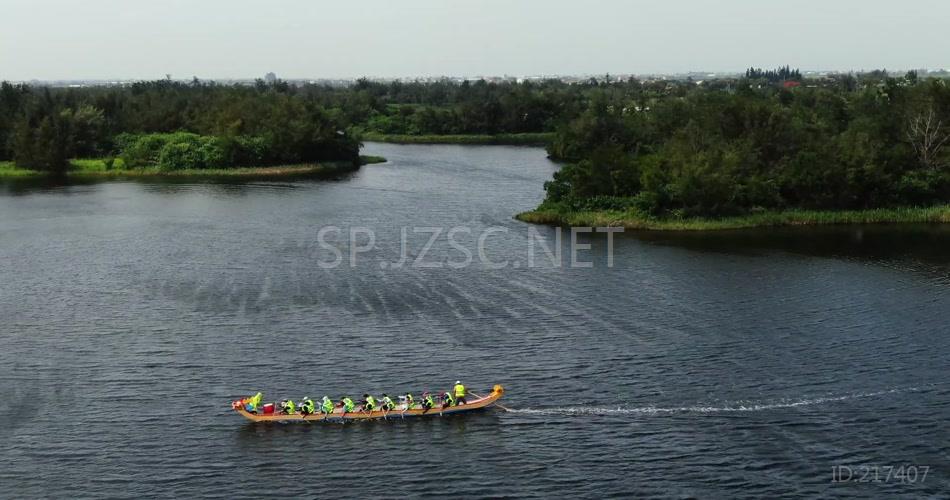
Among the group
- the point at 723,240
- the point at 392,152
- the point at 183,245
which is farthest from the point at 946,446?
the point at 392,152

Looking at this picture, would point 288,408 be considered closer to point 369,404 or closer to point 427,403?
point 369,404

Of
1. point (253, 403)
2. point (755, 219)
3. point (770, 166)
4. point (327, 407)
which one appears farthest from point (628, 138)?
point (253, 403)

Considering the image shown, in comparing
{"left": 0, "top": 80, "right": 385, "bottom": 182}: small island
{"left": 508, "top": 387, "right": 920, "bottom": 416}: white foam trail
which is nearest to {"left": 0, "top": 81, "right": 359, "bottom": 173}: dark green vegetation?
{"left": 0, "top": 80, "right": 385, "bottom": 182}: small island

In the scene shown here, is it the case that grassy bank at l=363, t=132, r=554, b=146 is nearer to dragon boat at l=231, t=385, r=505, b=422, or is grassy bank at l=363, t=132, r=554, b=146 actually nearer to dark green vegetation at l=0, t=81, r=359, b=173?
dark green vegetation at l=0, t=81, r=359, b=173

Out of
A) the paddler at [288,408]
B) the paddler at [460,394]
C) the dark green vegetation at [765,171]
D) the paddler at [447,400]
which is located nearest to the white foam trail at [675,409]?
the paddler at [460,394]

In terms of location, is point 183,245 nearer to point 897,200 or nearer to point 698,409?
point 698,409
